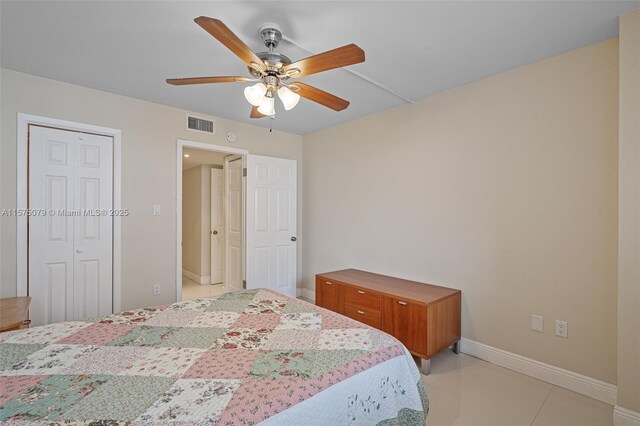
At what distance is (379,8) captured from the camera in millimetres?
1778

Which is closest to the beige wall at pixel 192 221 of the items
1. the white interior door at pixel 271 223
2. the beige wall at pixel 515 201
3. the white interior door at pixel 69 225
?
the white interior door at pixel 271 223

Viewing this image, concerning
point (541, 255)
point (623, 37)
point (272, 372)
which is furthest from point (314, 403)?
point (623, 37)

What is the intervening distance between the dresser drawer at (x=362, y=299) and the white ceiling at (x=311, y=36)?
1994mm

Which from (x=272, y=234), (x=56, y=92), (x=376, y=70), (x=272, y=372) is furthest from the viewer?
(x=272, y=234)

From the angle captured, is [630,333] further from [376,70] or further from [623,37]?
[376,70]

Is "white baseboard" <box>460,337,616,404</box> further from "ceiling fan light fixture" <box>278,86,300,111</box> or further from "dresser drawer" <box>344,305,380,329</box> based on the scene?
"ceiling fan light fixture" <box>278,86,300,111</box>

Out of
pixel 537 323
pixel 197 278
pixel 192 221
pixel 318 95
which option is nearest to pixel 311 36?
pixel 318 95

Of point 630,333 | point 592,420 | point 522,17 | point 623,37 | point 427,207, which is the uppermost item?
point 522,17

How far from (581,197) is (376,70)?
6.03 feet

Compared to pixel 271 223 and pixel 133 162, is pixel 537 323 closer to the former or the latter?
pixel 271 223

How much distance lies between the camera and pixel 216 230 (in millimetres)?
5449

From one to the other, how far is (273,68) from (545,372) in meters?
2.97

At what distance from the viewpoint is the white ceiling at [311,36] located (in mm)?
1782

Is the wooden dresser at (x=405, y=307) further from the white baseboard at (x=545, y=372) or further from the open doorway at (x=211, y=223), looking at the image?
the open doorway at (x=211, y=223)
